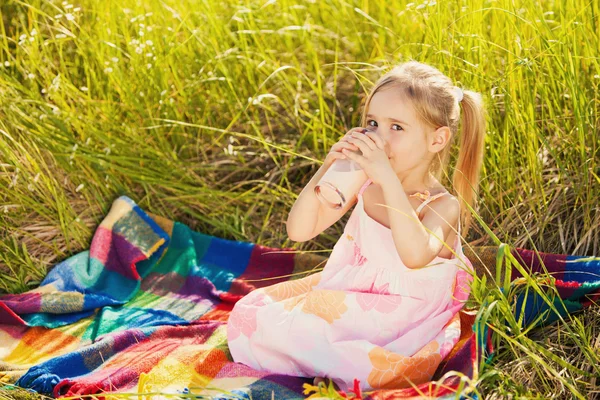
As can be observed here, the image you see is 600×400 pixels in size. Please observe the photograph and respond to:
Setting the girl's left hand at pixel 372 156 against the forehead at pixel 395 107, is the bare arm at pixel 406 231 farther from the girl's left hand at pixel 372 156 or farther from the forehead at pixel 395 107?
the forehead at pixel 395 107

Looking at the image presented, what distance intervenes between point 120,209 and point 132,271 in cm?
28

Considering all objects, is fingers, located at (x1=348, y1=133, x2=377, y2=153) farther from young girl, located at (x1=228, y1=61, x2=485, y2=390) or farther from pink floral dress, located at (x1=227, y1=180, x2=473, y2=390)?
pink floral dress, located at (x1=227, y1=180, x2=473, y2=390)

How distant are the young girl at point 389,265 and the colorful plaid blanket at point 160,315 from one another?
0.08m

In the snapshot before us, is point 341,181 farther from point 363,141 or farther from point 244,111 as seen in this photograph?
point 244,111

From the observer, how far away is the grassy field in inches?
96.0

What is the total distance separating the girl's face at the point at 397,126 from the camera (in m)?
2.01

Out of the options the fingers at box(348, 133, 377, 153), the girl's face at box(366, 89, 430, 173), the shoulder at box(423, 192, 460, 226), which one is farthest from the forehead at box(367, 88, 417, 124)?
the shoulder at box(423, 192, 460, 226)

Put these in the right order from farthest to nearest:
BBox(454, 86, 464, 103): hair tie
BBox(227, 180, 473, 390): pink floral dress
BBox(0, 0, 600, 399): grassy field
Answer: BBox(0, 0, 600, 399): grassy field → BBox(454, 86, 464, 103): hair tie → BBox(227, 180, 473, 390): pink floral dress

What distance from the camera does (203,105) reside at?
10.1 feet

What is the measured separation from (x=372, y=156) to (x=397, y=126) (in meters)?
0.16

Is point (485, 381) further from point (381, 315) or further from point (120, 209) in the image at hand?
point (120, 209)


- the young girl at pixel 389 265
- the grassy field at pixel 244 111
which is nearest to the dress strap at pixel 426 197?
the young girl at pixel 389 265

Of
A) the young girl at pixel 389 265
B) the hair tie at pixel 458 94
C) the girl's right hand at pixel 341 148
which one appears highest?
the hair tie at pixel 458 94

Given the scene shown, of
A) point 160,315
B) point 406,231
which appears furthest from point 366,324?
point 160,315
